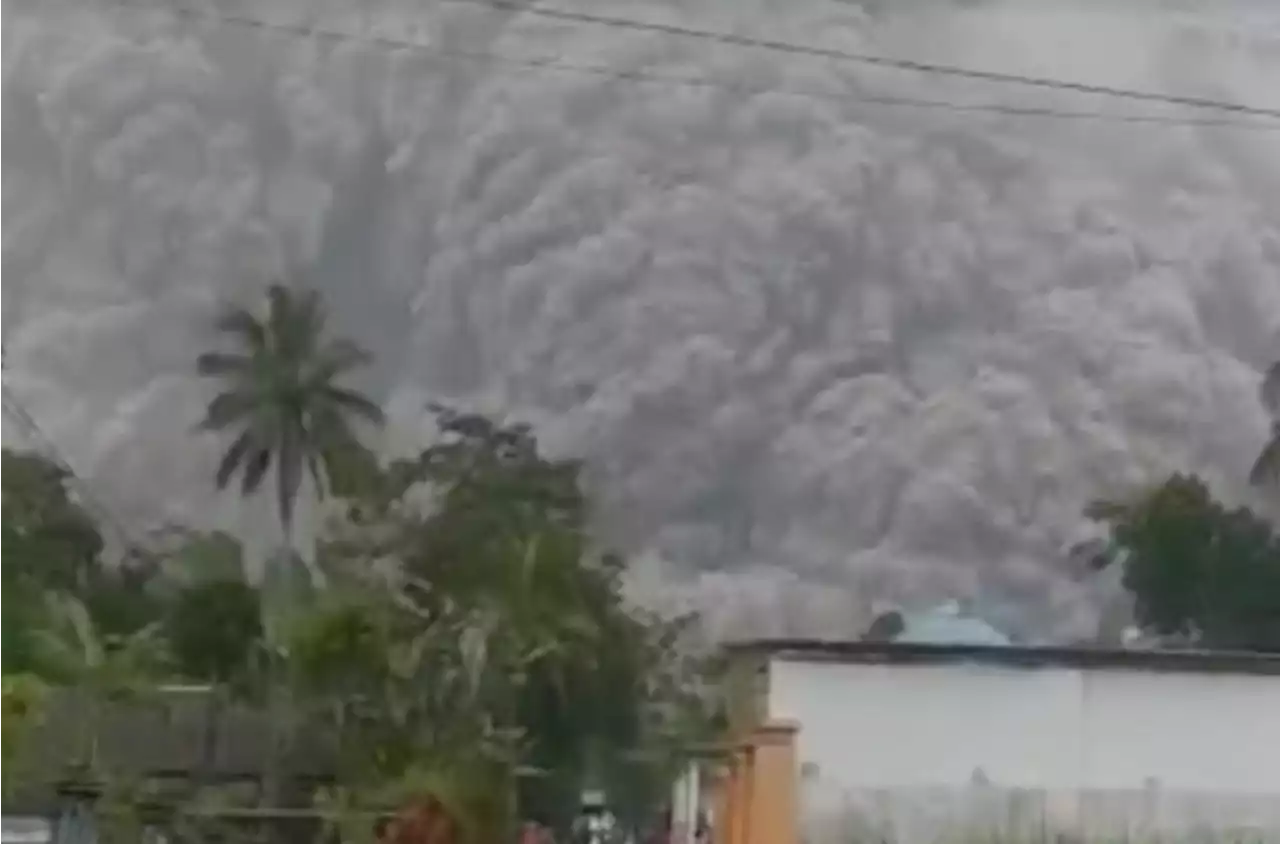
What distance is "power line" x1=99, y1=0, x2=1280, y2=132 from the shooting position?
8.63 metres

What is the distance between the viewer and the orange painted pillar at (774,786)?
5832 millimetres

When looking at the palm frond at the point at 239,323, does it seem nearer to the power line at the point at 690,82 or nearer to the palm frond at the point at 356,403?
the palm frond at the point at 356,403

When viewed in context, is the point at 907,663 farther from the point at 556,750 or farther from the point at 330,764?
the point at 330,764

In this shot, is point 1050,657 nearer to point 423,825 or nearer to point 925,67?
point 423,825

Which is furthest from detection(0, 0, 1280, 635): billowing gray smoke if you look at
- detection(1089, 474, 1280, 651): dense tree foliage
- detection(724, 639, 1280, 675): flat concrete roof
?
detection(724, 639, 1280, 675): flat concrete roof

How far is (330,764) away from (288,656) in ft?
1.49

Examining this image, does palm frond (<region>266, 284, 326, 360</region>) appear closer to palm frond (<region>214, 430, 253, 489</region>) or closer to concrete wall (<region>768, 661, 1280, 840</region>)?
palm frond (<region>214, 430, 253, 489</region>)

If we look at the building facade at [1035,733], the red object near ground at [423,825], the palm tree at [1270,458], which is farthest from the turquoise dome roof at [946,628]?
the red object near ground at [423,825]

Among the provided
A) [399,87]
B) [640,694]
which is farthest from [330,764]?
[399,87]

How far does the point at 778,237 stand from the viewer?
8766 millimetres

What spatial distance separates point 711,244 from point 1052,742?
10.6 feet

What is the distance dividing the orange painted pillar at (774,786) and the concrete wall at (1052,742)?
0.12 m

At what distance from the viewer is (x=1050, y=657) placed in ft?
20.5

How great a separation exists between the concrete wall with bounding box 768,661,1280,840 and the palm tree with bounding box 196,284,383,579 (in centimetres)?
244
